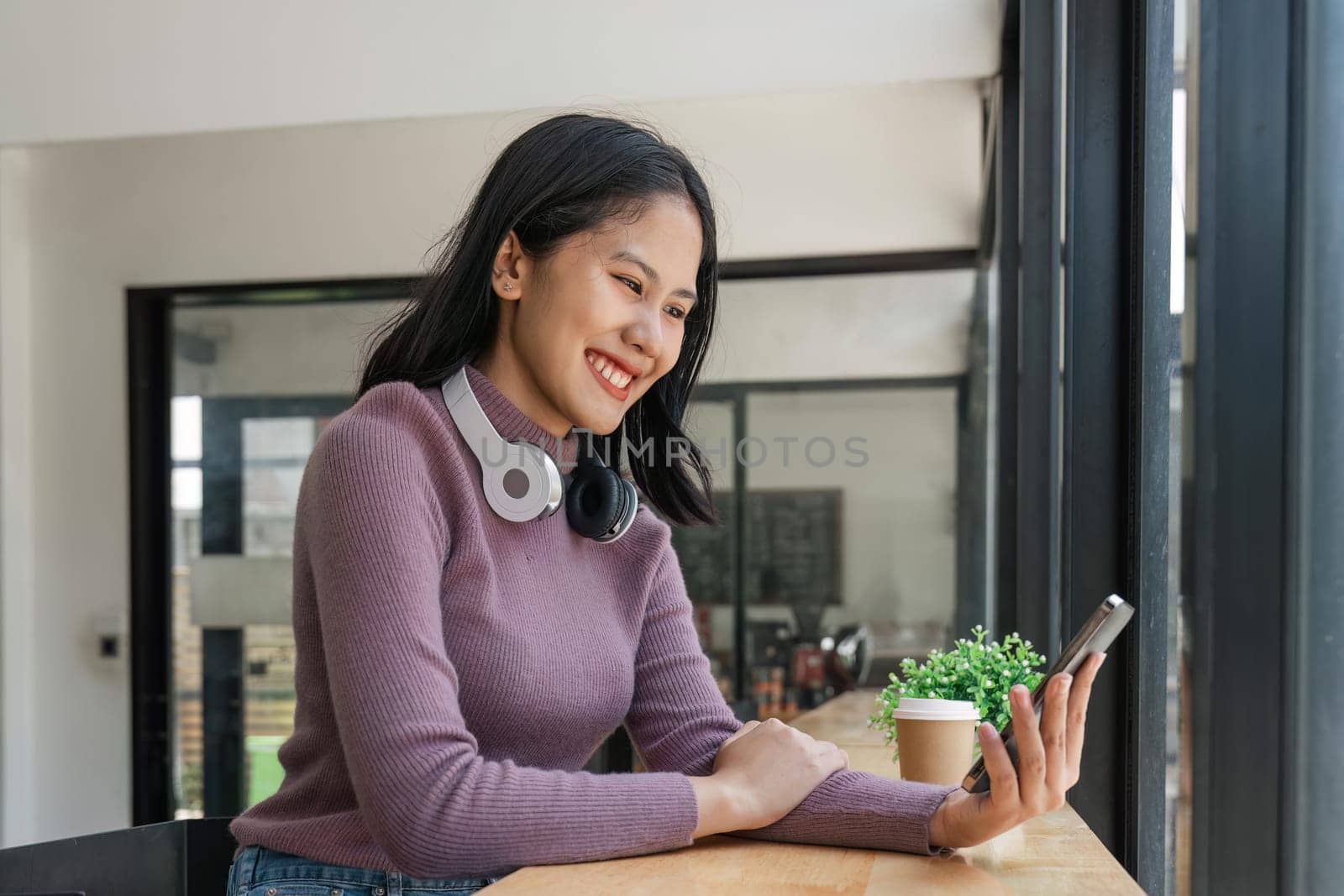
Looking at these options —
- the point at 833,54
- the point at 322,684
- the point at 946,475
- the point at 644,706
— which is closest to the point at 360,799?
the point at 322,684

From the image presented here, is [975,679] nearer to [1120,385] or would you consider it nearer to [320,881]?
[1120,385]

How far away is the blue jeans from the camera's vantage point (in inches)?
44.8

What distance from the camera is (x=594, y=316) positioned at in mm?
1335

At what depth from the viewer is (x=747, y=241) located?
13.3 feet

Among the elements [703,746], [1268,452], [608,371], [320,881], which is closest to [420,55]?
[608,371]

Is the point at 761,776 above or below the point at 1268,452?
below

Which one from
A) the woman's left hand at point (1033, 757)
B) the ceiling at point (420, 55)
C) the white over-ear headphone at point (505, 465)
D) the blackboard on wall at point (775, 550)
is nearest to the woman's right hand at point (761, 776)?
the woman's left hand at point (1033, 757)

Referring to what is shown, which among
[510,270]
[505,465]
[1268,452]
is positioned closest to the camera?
[1268,452]

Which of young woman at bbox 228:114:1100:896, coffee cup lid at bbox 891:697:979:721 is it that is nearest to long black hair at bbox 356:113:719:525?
young woman at bbox 228:114:1100:896

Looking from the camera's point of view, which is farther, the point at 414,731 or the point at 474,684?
the point at 474,684

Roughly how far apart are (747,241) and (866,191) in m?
0.39

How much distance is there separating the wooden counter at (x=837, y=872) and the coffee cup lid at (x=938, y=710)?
8.2 inches

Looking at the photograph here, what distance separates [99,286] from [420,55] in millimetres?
1925

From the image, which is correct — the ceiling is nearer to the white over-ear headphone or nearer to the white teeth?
the white teeth
